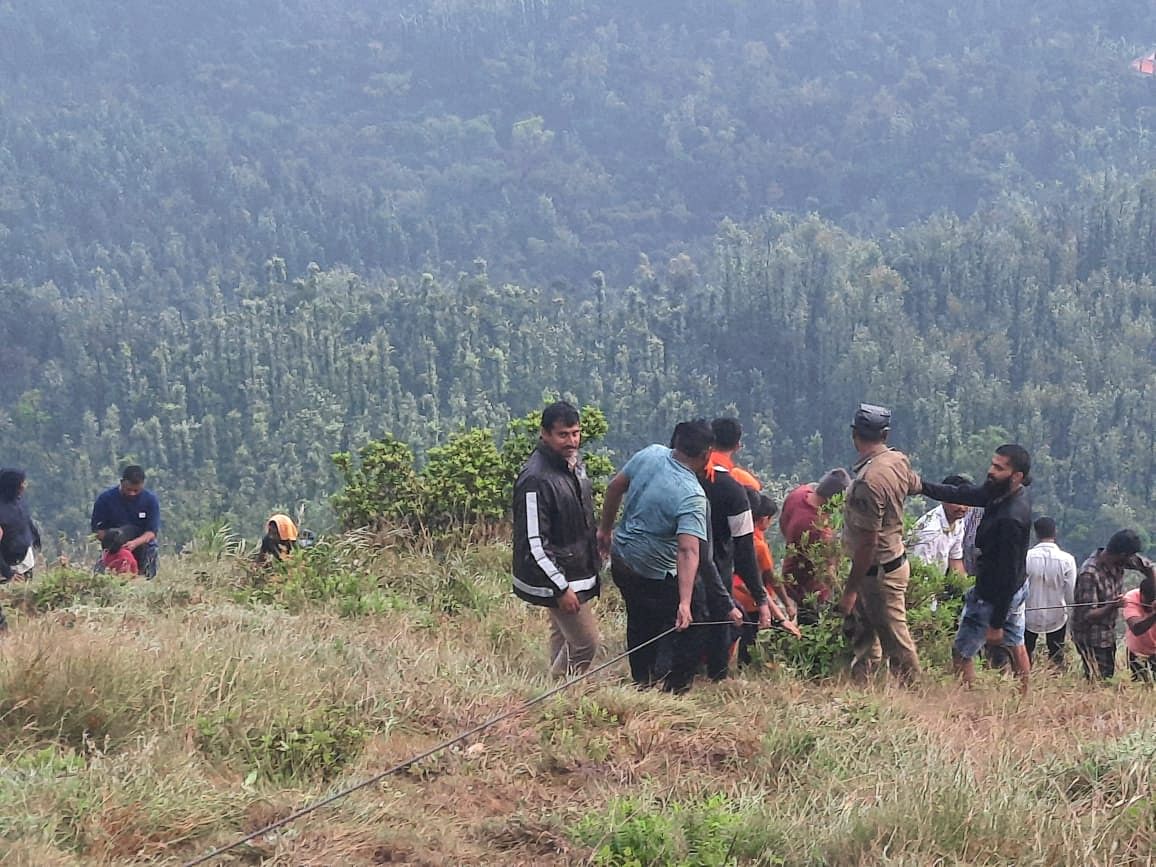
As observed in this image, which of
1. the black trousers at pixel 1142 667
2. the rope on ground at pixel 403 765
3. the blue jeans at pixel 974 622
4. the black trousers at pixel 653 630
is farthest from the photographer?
the black trousers at pixel 1142 667

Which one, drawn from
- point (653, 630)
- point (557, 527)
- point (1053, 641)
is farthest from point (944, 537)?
point (557, 527)

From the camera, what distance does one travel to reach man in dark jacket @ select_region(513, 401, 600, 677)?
186 inches

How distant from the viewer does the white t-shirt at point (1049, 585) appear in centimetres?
648

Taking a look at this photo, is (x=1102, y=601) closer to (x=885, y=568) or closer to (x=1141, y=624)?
(x=1141, y=624)

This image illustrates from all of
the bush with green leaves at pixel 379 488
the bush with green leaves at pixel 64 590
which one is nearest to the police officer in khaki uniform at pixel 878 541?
the bush with green leaves at pixel 64 590

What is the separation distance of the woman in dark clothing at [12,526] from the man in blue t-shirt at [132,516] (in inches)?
15.3

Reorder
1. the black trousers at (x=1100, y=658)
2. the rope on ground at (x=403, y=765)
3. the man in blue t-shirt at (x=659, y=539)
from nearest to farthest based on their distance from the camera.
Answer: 1. the rope on ground at (x=403, y=765)
2. the man in blue t-shirt at (x=659, y=539)
3. the black trousers at (x=1100, y=658)

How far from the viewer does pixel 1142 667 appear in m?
6.11

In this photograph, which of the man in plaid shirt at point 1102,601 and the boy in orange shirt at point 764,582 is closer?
the boy in orange shirt at point 764,582

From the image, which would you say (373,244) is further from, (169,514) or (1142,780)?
(1142,780)

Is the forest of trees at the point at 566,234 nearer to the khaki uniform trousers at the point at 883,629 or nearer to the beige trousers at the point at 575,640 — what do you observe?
the beige trousers at the point at 575,640

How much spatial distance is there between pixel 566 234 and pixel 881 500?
3609 inches

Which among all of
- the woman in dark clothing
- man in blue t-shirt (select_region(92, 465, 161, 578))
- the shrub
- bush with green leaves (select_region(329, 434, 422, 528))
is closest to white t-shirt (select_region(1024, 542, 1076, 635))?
bush with green leaves (select_region(329, 434, 422, 528))

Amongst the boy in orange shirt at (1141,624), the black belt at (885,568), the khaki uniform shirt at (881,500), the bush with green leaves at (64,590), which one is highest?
the khaki uniform shirt at (881,500)
